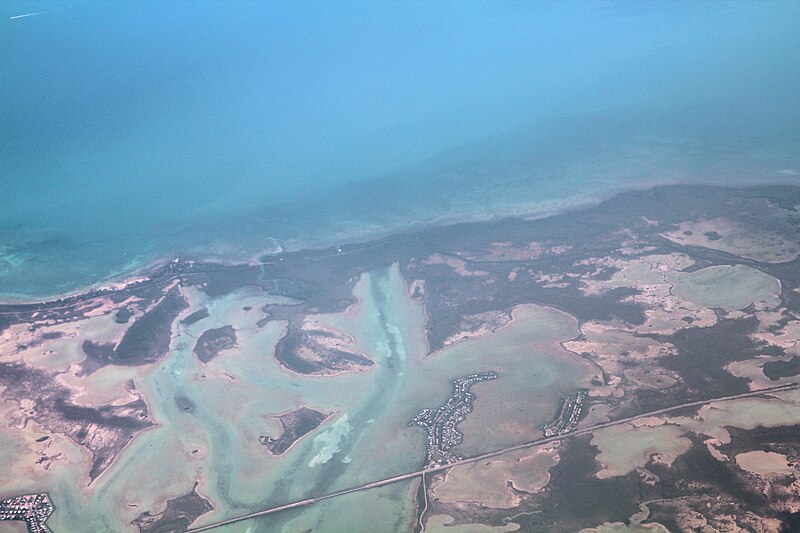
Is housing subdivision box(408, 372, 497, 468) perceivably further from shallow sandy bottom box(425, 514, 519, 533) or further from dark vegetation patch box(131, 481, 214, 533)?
dark vegetation patch box(131, 481, 214, 533)

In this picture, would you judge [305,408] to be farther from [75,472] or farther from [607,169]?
[607,169]

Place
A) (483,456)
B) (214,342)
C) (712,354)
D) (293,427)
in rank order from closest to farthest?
1. (483,456)
2. (293,427)
3. (712,354)
4. (214,342)

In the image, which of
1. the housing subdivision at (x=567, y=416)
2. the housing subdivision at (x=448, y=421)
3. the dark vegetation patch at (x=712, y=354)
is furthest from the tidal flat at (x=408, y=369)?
the housing subdivision at (x=567, y=416)

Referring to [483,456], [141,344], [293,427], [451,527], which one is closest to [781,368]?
[483,456]

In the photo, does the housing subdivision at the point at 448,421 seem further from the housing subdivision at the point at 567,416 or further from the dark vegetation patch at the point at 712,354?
the dark vegetation patch at the point at 712,354

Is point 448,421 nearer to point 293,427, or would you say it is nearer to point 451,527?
point 451,527

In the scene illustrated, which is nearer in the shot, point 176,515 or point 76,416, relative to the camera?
point 176,515

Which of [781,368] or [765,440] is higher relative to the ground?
[781,368]

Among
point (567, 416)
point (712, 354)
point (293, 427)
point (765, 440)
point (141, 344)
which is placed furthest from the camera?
point (141, 344)
